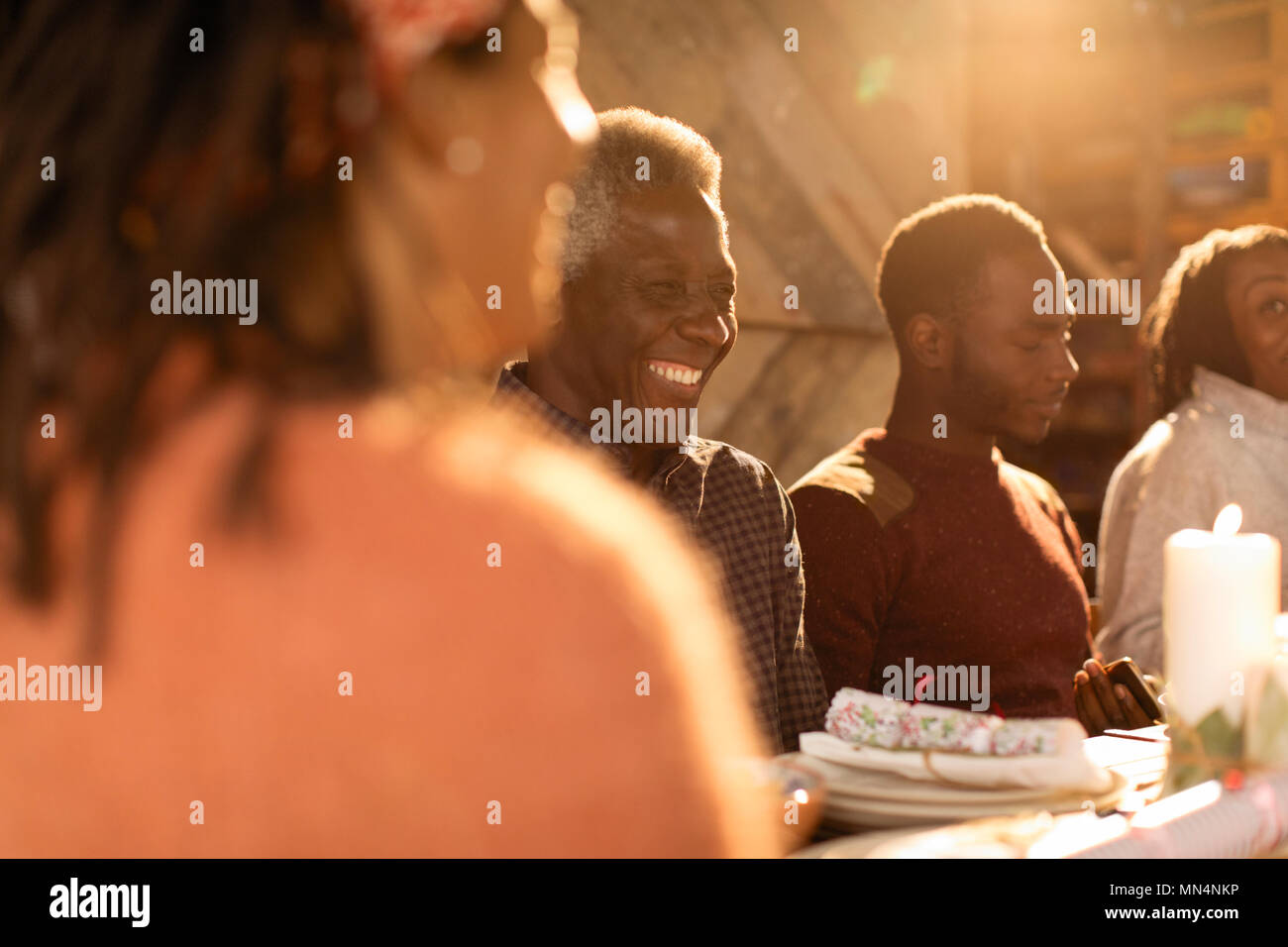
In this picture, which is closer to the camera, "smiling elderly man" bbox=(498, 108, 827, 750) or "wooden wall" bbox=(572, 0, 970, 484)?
"smiling elderly man" bbox=(498, 108, 827, 750)

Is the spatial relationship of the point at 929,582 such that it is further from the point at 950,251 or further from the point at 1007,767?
the point at 1007,767

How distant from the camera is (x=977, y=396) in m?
2.72

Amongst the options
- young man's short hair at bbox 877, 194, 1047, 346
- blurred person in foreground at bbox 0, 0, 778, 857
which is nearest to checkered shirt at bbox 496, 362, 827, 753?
young man's short hair at bbox 877, 194, 1047, 346

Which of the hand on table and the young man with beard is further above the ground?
the young man with beard

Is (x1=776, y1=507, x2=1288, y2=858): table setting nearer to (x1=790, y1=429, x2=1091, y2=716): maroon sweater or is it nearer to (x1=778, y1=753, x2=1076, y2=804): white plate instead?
(x1=778, y1=753, x2=1076, y2=804): white plate

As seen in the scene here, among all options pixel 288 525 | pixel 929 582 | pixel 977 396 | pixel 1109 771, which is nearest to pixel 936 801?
pixel 1109 771

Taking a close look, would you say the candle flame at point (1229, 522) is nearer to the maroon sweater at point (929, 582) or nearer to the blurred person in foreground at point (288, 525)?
the blurred person in foreground at point (288, 525)

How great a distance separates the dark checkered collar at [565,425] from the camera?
2205 millimetres

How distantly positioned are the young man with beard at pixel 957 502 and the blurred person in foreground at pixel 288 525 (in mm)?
1773

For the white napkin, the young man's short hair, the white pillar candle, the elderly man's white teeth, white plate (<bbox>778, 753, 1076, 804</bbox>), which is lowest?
white plate (<bbox>778, 753, 1076, 804</bbox>)

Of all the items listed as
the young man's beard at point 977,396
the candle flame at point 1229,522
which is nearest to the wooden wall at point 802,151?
the young man's beard at point 977,396

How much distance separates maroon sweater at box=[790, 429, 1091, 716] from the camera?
2430 mm

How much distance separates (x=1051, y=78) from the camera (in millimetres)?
5531
